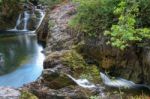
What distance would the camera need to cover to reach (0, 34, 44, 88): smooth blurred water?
577 inches

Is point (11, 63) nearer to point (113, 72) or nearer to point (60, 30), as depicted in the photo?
point (60, 30)

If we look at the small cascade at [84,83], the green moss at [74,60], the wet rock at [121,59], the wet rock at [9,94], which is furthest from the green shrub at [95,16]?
the wet rock at [9,94]

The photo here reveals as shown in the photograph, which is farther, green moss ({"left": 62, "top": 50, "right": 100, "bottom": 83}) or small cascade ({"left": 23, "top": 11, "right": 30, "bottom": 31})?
small cascade ({"left": 23, "top": 11, "right": 30, "bottom": 31})

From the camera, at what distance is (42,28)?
69.3ft

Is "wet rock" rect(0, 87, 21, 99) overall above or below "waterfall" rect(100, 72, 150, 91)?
above

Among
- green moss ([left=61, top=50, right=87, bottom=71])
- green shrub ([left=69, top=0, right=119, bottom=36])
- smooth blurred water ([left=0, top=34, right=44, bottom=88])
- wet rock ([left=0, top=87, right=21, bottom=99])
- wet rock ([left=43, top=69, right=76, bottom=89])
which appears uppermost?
green shrub ([left=69, top=0, right=119, bottom=36])

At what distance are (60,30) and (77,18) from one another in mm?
2236

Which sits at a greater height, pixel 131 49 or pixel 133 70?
pixel 131 49

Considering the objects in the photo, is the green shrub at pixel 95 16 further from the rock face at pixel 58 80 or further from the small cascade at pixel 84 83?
the small cascade at pixel 84 83

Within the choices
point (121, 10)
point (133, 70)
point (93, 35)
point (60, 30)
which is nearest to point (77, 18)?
point (93, 35)

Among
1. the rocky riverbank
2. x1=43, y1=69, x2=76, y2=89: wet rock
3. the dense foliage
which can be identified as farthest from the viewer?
x1=43, y1=69, x2=76, y2=89: wet rock

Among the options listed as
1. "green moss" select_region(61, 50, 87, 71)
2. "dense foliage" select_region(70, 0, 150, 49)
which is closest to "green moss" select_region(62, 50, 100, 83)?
"green moss" select_region(61, 50, 87, 71)

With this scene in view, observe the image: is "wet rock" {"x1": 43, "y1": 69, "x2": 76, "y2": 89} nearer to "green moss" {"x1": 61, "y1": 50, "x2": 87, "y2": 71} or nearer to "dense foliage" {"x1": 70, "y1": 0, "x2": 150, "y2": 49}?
"green moss" {"x1": 61, "y1": 50, "x2": 87, "y2": 71}

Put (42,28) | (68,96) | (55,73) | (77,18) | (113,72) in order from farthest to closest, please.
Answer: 1. (42,28)
2. (77,18)
3. (113,72)
4. (55,73)
5. (68,96)
